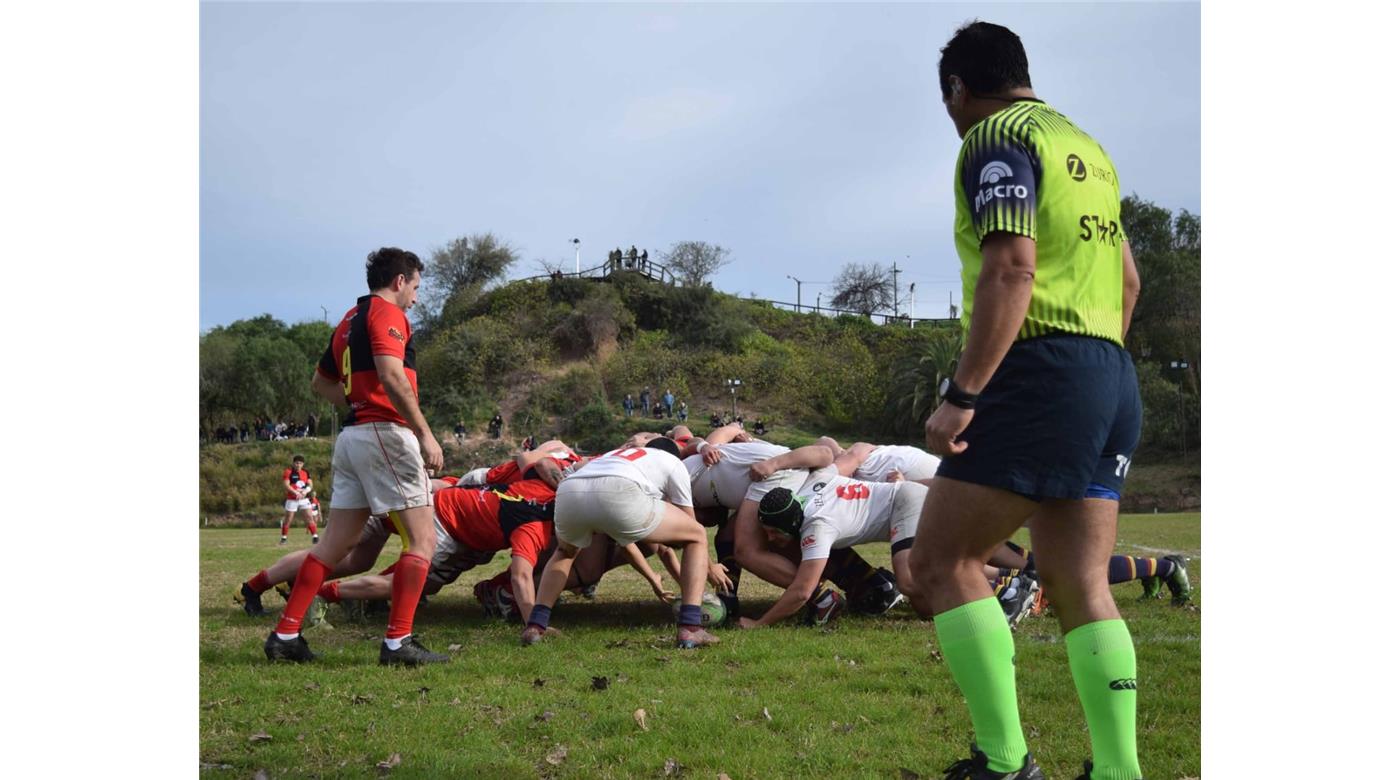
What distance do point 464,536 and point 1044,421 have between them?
522 centimetres

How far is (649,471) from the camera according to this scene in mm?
6297

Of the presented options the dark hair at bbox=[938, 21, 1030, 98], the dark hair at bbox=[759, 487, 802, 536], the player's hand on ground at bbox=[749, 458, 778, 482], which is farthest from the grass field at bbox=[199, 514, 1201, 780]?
the dark hair at bbox=[938, 21, 1030, 98]

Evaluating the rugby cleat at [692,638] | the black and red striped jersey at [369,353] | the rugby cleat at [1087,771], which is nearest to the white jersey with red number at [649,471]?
the rugby cleat at [692,638]

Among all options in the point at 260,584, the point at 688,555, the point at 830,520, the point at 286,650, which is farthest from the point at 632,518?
the point at 260,584

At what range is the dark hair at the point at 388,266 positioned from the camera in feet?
19.0

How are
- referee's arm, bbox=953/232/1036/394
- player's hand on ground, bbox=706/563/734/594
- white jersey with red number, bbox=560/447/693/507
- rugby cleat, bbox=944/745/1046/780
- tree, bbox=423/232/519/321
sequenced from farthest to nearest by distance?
tree, bbox=423/232/519/321 < player's hand on ground, bbox=706/563/734/594 < white jersey with red number, bbox=560/447/693/507 < rugby cleat, bbox=944/745/1046/780 < referee's arm, bbox=953/232/1036/394

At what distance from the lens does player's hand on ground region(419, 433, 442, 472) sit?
5.30m

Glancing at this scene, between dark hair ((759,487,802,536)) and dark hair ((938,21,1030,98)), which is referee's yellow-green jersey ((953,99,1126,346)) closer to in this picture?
dark hair ((938,21,1030,98))

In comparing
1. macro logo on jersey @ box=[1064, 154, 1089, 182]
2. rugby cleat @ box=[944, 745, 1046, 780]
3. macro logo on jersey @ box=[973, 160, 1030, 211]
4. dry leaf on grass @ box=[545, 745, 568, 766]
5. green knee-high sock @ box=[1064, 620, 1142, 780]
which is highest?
macro logo on jersey @ box=[1064, 154, 1089, 182]

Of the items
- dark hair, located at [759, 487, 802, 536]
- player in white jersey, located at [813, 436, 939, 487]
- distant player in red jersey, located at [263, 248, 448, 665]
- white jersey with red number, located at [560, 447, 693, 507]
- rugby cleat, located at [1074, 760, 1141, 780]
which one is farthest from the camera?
player in white jersey, located at [813, 436, 939, 487]

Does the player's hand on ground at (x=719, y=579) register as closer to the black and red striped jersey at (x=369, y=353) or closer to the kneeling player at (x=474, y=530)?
the kneeling player at (x=474, y=530)

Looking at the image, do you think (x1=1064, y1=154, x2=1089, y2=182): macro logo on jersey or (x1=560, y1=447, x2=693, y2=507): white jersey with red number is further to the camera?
(x1=560, y1=447, x2=693, y2=507): white jersey with red number

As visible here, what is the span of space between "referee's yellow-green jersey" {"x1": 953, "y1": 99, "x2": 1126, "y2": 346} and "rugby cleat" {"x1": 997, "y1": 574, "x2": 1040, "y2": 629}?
3.80m

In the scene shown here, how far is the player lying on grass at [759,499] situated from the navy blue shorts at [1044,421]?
13.3ft
